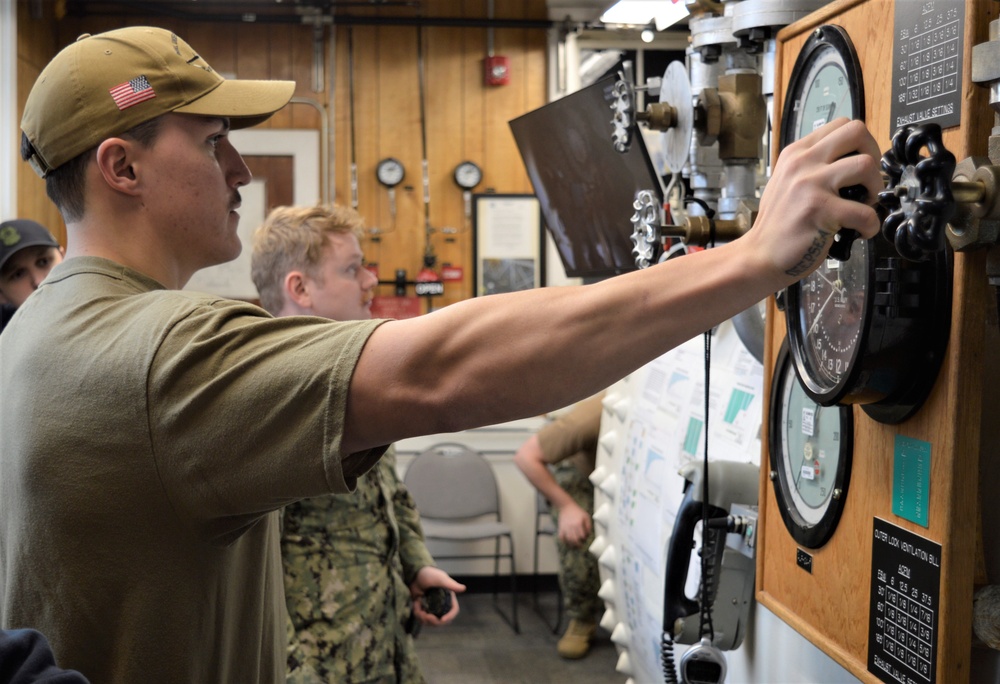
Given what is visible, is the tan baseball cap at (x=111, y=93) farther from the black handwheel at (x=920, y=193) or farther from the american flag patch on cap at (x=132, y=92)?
the black handwheel at (x=920, y=193)

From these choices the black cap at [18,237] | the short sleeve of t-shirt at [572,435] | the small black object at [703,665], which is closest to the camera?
the small black object at [703,665]

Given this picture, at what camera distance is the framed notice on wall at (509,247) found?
691cm

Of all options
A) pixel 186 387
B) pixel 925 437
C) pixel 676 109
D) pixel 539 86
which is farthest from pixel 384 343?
pixel 539 86

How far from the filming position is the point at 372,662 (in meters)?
2.36

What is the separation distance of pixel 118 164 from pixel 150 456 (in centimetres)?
42

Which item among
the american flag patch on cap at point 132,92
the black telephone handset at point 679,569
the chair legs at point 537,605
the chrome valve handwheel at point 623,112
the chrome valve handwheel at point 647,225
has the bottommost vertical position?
the chair legs at point 537,605

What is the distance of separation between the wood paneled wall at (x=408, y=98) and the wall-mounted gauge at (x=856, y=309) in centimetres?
557

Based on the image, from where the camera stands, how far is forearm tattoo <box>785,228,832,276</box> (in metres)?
0.90

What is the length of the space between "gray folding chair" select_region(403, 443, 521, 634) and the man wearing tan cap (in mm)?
4446

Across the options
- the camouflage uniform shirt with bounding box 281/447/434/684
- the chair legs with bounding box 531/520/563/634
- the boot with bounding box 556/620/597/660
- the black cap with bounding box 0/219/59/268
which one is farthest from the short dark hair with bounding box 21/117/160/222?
the chair legs with bounding box 531/520/563/634

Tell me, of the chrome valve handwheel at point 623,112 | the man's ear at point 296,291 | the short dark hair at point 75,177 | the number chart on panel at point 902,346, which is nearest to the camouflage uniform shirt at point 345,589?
the man's ear at point 296,291

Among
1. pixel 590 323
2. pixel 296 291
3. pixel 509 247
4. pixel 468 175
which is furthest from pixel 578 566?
pixel 590 323

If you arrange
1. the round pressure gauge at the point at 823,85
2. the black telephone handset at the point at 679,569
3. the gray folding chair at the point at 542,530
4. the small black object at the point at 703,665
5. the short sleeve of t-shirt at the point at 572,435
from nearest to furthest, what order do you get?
the round pressure gauge at the point at 823,85 → the small black object at the point at 703,665 → the black telephone handset at the point at 679,569 → the short sleeve of t-shirt at the point at 572,435 → the gray folding chair at the point at 542,530

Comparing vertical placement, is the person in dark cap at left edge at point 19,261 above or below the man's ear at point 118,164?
below
